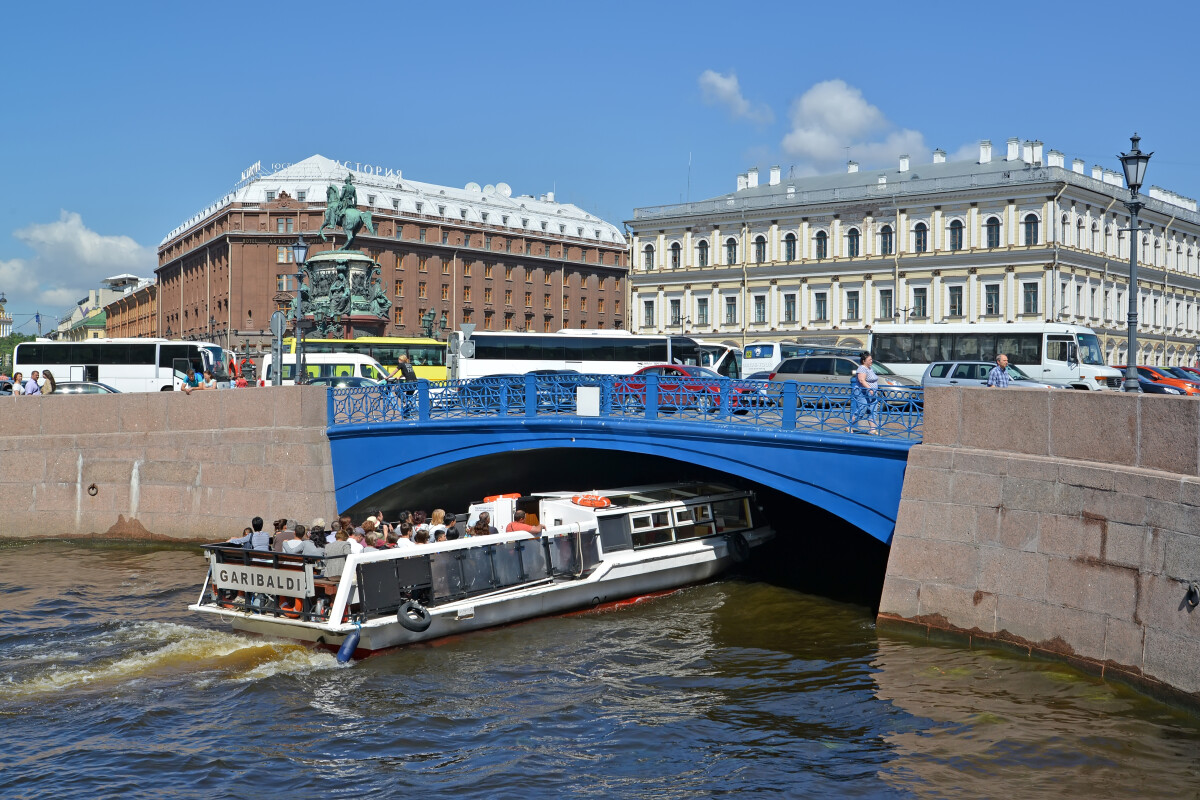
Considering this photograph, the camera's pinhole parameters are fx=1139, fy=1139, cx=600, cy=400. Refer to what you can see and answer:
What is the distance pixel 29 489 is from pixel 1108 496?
22155 mm

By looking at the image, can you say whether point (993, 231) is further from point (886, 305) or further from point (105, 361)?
point (105, 361)

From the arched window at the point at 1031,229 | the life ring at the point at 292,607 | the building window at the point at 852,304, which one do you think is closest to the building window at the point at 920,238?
the building window at the point at 852,304

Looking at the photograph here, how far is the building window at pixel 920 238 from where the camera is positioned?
6425cm

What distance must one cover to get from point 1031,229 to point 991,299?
4.35 metres

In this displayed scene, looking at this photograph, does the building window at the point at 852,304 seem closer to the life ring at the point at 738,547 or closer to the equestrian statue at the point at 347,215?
the equestrian statue at the point at 347,215

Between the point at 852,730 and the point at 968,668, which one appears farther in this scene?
the point at 968,668

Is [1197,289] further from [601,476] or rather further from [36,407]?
[36,407]

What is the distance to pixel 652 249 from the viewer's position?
249ft

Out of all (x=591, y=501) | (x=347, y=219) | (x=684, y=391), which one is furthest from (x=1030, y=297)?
(x=591, y=501)

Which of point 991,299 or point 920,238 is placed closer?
point 991,299

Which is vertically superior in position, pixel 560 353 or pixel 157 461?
pixel 560 353

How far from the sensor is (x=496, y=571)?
59.9ft

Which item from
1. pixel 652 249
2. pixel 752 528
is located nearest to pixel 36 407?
pixel 752 528

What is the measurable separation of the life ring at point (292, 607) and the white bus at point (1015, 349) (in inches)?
856
